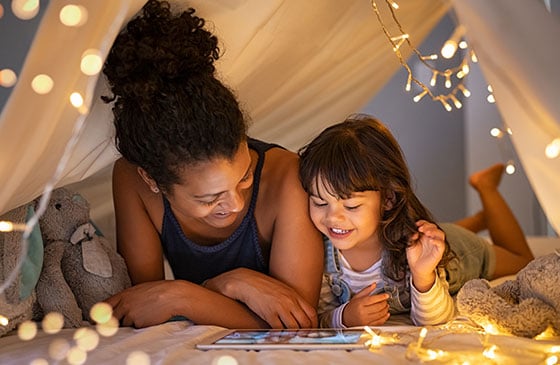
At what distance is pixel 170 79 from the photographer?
5.13 feet

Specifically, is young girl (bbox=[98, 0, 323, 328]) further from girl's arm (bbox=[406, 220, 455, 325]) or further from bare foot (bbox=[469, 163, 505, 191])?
bare foot (bbox=[469, 163, 505, 191])

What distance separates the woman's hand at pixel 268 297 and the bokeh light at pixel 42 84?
2.01 ft

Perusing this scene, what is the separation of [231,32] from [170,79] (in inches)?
10.2

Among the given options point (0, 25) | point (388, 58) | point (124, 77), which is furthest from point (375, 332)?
point (388, 58)

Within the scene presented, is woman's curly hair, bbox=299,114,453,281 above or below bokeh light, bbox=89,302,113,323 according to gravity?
above

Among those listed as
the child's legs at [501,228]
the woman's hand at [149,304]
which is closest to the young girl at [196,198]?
the woman's hand at [149,304]

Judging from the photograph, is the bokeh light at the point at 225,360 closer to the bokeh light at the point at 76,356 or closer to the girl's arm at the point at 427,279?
the bokeh light at the point at 76,356

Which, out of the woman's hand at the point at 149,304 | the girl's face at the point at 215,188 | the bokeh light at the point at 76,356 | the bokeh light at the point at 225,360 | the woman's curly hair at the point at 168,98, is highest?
the woman's curly hair at the point at 168,98

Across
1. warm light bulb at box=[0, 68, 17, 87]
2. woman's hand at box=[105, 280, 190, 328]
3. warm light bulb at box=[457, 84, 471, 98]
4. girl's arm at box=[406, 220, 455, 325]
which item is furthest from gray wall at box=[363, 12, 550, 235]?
warm light bulb at box=[0, 68, 17, 87]

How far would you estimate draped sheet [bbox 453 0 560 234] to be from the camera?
4.36 ft

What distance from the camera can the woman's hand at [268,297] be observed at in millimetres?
1625

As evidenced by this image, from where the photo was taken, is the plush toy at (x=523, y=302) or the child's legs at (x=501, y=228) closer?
the plush toy at (x=523, y=302)

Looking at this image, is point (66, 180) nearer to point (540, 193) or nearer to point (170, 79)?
point (170, 79)

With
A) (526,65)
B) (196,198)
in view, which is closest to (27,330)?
(196,198)
